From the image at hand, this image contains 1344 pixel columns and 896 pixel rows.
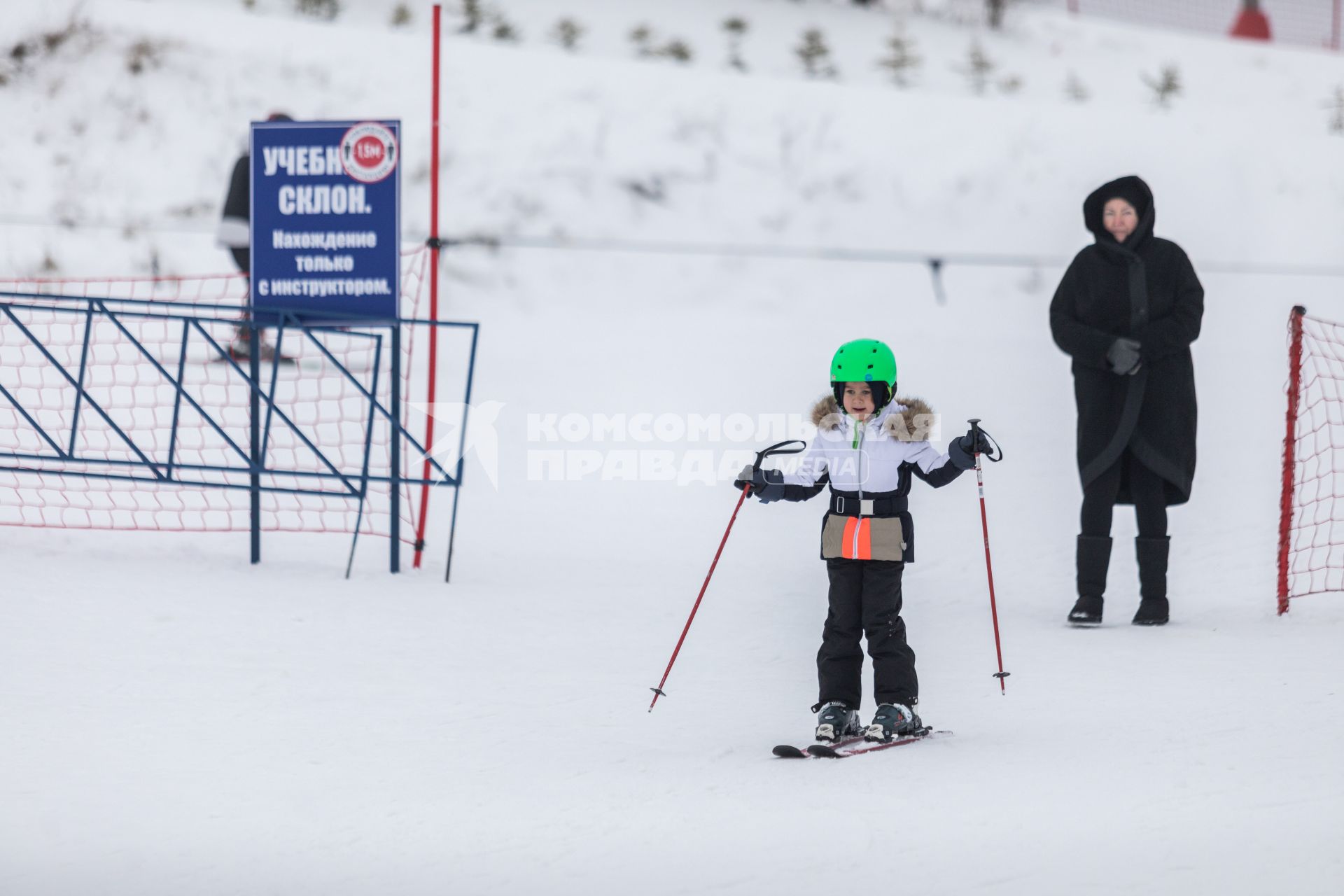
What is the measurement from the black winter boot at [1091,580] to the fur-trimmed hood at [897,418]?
1.81 meters

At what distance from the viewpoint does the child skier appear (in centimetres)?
443

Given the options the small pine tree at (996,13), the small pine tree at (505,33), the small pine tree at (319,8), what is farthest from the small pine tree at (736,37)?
the small pine tree at (319,8)

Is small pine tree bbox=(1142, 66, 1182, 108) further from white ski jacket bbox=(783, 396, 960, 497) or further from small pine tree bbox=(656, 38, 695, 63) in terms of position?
white ski jacket bbox=(783, 396, 960, 497)

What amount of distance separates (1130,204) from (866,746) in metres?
2.69

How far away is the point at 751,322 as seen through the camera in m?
14.1

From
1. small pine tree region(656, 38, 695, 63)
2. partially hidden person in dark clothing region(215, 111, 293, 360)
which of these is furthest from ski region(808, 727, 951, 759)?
small pine tree region(656, 38, 695, 63)

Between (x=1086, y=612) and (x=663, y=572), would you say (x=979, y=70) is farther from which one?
(x=1086, y=612)

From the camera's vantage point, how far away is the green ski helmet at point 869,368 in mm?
4461

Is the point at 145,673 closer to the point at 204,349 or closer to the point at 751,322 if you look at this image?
the point at 204,349

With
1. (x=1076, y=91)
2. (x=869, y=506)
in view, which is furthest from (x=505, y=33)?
(x=869, y=506)

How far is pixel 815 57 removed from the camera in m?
20.1

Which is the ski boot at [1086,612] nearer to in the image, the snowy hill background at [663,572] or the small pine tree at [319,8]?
the snowy hill background at [663,572]

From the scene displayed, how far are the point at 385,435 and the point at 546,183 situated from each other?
7437 mm

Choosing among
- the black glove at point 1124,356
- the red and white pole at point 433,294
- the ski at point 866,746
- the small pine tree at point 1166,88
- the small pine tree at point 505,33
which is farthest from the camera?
the small pine tree at point 505,33
